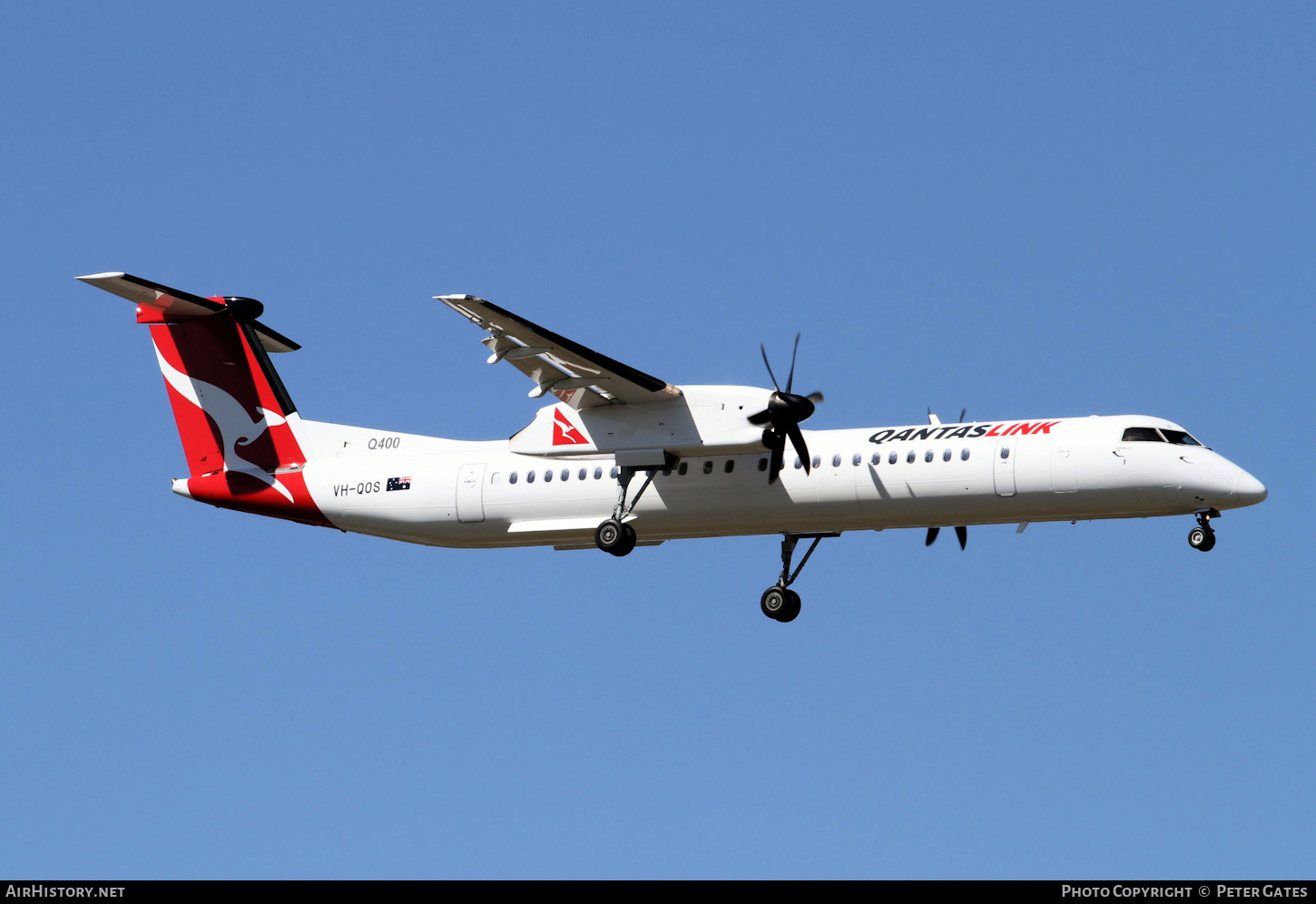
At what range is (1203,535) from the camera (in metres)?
22.6

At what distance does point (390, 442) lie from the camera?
89.0 feet

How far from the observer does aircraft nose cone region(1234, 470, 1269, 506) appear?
22312mm

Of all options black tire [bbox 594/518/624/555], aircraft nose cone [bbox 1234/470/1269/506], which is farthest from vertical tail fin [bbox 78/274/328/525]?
aircraft nose cone [bbox 1234/470/1269/506]

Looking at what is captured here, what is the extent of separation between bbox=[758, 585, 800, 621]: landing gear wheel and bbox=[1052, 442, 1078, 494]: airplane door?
15.4 ft

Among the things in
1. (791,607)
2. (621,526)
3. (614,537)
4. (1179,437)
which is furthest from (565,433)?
(1179,437)

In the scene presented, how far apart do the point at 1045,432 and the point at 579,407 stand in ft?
22.4

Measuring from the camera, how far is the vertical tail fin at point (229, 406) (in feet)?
89.3

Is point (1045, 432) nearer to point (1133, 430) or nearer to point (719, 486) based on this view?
point (1133, 430)

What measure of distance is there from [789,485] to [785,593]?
2212 millimetres

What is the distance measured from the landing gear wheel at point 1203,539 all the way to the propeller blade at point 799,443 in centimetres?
543

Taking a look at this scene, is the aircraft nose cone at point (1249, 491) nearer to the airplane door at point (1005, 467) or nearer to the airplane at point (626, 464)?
the airplane at point (626, 464)

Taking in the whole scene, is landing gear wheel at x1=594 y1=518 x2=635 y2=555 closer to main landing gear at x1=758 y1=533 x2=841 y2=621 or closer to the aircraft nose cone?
main landing gear at x1=758 y1=533 x2=841 y2=621

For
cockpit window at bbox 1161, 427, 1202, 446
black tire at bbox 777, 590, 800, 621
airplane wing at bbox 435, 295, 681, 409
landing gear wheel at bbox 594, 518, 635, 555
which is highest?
airplane wing at bbox 435, 295, 681, 409
